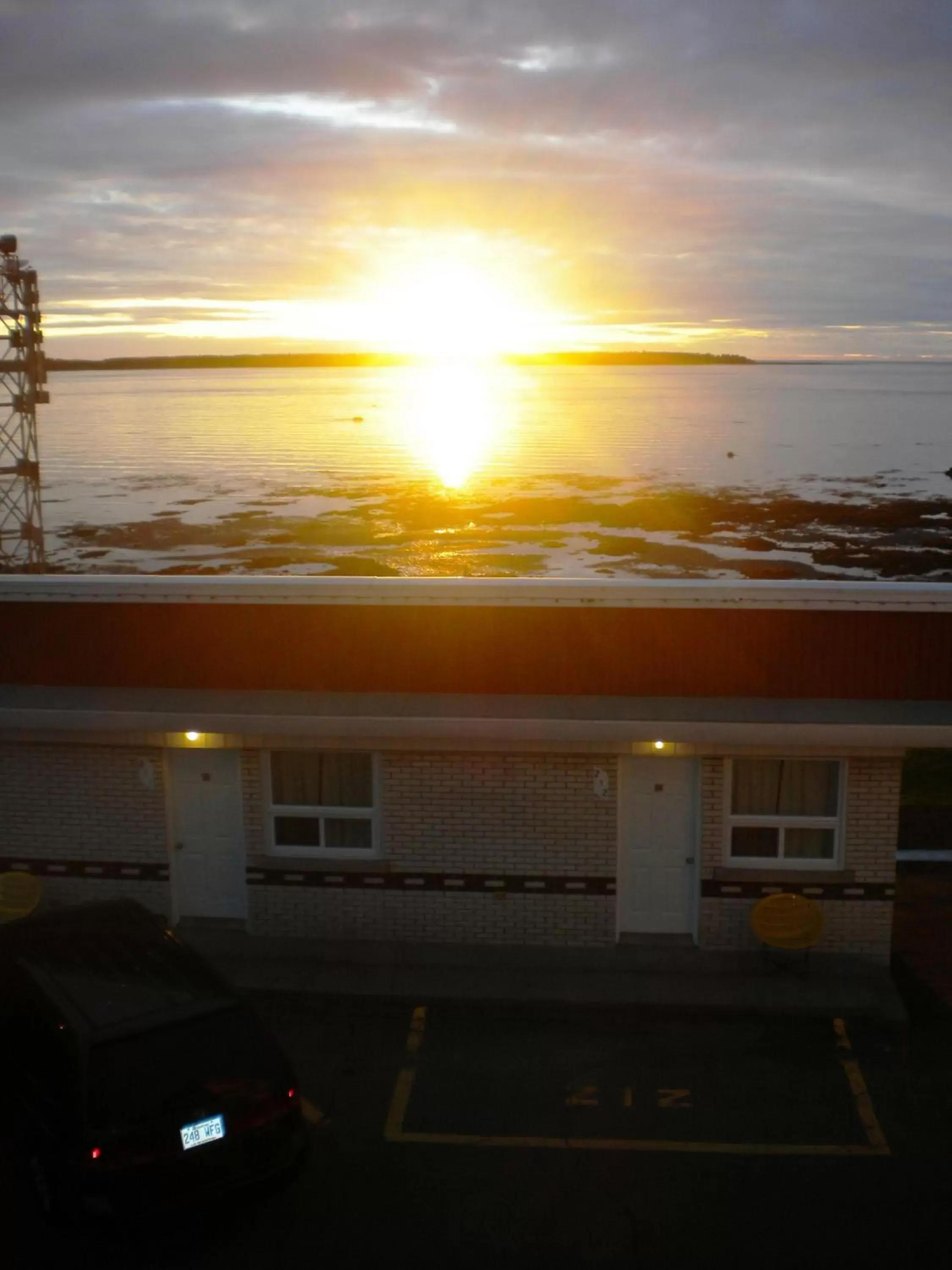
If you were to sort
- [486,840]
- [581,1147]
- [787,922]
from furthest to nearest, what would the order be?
[486,840]
[787,922]
[581,1147]

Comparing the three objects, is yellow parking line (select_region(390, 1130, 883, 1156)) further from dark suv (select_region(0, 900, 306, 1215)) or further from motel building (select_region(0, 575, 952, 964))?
motel building (select_region(0, 575, 952, 964))

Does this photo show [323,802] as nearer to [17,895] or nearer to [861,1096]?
[17,895]

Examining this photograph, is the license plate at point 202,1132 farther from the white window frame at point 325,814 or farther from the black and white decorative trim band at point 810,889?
the black and white decorative trim band at point 810,889

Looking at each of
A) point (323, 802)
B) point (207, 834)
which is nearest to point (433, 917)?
point (323, 802)

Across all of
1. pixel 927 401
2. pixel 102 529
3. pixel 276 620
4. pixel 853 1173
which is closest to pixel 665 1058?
pixel 853 1173

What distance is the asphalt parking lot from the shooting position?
7527 mm

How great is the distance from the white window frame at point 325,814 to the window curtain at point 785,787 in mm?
3485

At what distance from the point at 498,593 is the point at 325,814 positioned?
2.80m

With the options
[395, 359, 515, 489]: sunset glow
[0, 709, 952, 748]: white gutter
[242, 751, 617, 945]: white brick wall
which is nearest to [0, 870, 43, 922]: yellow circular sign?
[0, 709, 952, 748]: white gutter

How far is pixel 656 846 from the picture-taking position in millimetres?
11773

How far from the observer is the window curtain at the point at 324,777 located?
12.0 metres

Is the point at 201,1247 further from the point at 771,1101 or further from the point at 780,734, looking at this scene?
Result: the point at 780,734

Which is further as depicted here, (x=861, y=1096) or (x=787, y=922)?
(x=787, y=922)

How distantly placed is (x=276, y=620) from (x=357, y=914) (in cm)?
305
